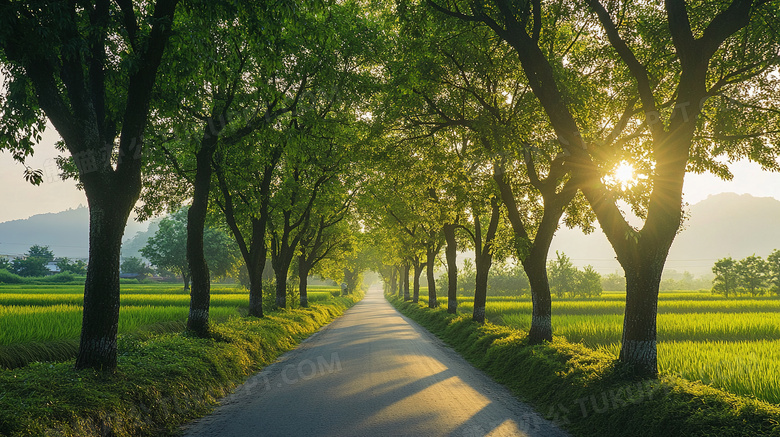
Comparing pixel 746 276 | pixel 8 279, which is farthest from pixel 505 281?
pixel 8 279

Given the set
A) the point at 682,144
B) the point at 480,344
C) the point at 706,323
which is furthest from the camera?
the point at 706,323

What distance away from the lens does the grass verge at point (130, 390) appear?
479 cm

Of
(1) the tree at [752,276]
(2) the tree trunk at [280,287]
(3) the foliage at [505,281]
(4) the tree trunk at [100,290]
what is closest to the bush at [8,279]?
(2) the tree trunk at [280,287]

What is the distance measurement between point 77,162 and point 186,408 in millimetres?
4405

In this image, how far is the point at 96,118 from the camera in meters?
6.89

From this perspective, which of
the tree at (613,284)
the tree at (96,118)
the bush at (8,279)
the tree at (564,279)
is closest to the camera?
the tree at (96,118)

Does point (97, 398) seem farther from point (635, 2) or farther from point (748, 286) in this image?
point (748, 286)

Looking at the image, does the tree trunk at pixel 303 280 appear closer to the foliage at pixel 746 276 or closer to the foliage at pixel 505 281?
the foliage at pixel 505 281

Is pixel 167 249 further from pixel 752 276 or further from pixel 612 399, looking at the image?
pixel 752 276

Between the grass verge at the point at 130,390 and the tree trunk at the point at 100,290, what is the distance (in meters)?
0.32

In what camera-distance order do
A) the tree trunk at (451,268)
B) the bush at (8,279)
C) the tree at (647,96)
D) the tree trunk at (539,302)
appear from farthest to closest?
the bush at (8,279)
the tree trunk at (451,268)
the tree trunk at (539,302)
the tree at (647,96)

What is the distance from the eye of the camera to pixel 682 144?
23.4 feet

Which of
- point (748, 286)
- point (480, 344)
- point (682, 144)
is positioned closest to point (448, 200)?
point (480, 344)

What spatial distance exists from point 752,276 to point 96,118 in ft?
202
